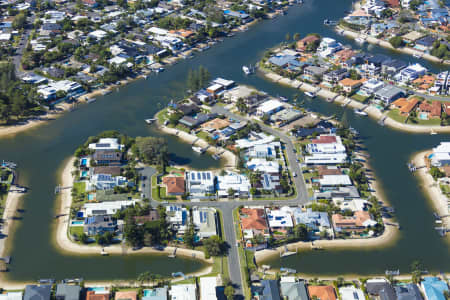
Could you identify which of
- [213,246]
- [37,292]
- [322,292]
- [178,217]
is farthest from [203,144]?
[37,292]

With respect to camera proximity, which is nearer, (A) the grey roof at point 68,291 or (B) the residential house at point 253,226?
(A) the grey roof at point 68,291

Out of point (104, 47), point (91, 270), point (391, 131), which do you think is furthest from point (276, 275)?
point (104, 47)

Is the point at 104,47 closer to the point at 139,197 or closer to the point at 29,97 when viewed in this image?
the point at 29,97

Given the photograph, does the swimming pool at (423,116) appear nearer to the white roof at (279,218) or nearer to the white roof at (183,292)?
the white roof at (279,218)

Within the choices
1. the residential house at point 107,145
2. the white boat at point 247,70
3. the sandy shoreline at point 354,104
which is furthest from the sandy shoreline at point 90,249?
the white boat at point 247,70

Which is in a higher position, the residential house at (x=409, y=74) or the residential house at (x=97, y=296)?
the residential house at (x=409, y=74)

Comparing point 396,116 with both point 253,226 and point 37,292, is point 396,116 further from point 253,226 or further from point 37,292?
point 37,292

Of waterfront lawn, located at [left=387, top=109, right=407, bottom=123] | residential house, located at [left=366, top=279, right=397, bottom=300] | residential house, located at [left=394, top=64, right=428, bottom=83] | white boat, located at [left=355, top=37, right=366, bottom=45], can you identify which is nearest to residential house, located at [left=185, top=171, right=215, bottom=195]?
residential house, located at [left=366, top=279, right=397, bottom=300]

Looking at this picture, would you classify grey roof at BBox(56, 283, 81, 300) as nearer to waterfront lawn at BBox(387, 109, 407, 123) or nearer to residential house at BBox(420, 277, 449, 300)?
residential house at BBox(420, 277, 449, 300)
